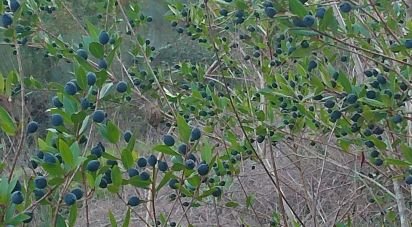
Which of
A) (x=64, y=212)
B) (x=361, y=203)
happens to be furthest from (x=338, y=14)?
(x=361, y=203)

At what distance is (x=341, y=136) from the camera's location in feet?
6.84

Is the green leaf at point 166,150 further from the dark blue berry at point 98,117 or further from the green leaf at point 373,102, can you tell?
the green leaf at point 373,102

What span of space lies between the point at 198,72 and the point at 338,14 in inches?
27.6

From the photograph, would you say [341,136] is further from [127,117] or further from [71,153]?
Answer: [127,117]

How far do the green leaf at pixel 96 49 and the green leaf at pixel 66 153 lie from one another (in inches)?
10.3

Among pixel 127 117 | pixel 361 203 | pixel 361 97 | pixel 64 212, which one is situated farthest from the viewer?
pixel 127 117

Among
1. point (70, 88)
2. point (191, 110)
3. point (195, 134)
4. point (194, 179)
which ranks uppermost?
point (70, 88)

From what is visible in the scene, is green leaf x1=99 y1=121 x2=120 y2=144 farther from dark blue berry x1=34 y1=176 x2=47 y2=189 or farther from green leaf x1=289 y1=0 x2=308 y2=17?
green leaf x1=289 y1=0 x2=308 y2=17

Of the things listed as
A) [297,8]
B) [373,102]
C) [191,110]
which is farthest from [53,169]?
[191,110]

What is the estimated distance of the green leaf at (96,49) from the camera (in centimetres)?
142

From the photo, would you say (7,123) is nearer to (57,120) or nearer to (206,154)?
(57,120)

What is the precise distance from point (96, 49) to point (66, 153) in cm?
28

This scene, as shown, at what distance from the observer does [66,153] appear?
1214 millimetres

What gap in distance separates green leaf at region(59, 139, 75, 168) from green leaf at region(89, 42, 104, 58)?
0.86ft
